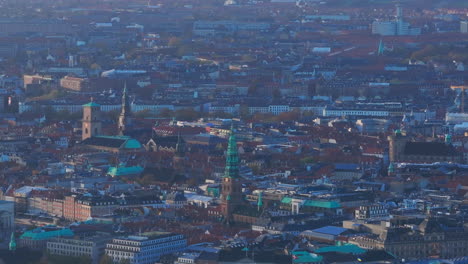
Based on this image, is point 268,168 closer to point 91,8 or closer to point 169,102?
point 169,102

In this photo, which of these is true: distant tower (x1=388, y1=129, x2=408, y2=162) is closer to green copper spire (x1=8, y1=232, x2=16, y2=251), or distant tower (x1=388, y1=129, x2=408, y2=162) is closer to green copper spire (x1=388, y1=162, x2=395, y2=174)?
green copper spire (x1=388, y1=162, x2=395, y2=174)

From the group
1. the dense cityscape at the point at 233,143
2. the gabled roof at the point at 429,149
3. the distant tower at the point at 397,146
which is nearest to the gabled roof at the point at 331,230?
the dense cityscape at the point at 233,143

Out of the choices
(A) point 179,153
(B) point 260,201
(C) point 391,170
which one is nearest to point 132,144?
(A) point 179,153

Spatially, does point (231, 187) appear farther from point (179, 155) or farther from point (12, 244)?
point (179, 155)

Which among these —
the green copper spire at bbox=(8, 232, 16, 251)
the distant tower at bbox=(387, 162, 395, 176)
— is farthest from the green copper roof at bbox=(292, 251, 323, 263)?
the distant tower at bbox=(387, 162, 395, 176)

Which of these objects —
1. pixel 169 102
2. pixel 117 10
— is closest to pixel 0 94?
pixel 169 102

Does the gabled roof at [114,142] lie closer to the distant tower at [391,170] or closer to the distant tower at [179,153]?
the distant tower at [179,153]
